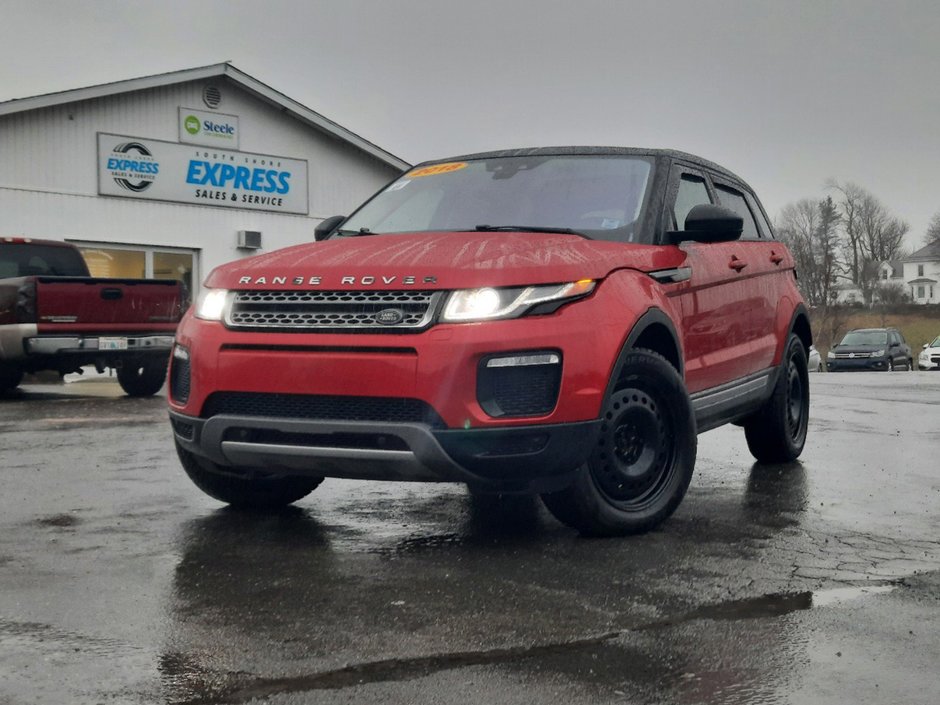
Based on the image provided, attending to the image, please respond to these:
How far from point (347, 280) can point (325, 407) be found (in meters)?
0.51

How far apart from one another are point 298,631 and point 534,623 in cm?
73

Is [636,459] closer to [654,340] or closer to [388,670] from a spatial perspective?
[654,340]

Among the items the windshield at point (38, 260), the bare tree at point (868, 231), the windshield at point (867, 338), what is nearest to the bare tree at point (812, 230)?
the bare tree at point (868, 231)

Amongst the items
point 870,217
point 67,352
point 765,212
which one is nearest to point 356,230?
point 765,212

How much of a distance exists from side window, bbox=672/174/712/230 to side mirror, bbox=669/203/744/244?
0.29 meters

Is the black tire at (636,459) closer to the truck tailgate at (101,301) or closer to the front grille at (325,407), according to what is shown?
the front grille at (325,407)

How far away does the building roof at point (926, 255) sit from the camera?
132587 mm

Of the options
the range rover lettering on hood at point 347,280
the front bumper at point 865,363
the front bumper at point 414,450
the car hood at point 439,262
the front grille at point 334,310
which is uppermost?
the car hood at point 439,262

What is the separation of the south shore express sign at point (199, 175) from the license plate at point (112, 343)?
8.83 metres

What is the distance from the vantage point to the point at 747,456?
831 cm

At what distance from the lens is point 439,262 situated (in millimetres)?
4855

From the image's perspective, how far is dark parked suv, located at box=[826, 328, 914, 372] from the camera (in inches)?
1410

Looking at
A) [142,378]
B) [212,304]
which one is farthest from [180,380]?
[142,378]

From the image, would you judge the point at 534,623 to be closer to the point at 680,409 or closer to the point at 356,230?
the point at 680,409
